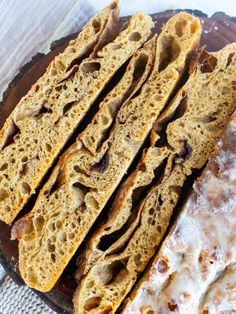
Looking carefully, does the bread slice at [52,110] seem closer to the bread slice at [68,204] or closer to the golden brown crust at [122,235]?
the bread slice at [68,204]

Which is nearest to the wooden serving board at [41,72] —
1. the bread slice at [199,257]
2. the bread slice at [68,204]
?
the bread slice at [68,204]

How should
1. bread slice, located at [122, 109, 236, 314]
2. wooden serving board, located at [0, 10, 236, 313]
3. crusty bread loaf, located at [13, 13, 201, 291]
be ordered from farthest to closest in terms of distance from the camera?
1. wooden serving board, located at [0, 10, 236, 313]
2. crusty bread loaf, located at [13, 13, 201, 291]
3. bread slice, located at [122, 109, 236, 314]

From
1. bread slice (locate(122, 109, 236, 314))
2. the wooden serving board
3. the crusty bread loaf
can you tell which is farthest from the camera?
the wooden serving board

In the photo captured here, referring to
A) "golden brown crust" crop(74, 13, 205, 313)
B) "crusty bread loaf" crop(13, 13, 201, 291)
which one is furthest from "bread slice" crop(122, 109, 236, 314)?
"crusty bread loaf" crop(13, 13, 201, 291)

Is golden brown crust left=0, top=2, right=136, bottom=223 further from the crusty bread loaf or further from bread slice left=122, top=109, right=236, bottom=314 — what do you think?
bread slice left=122, top=109, right=236, bottom=314

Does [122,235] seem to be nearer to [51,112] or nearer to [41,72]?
[51,112]

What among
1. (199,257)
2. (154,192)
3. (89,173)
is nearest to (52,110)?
(89,173)
